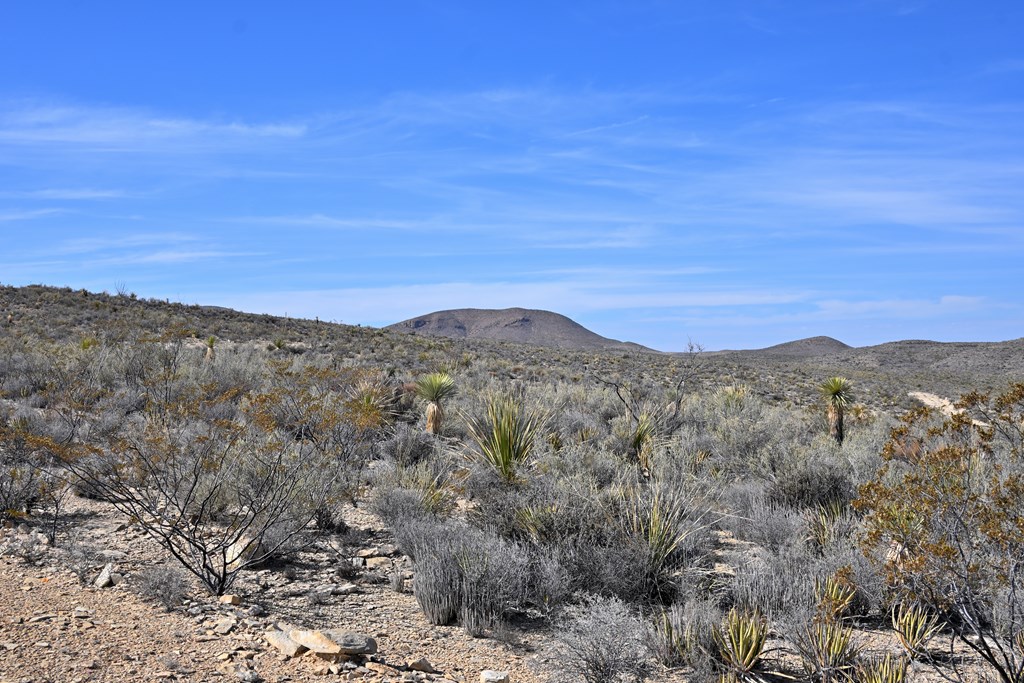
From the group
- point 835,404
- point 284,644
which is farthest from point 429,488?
point 835,404

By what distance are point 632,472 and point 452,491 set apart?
2123 mm

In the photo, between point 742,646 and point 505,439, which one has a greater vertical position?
point 505,439

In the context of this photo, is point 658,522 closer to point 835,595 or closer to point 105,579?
point 835,595

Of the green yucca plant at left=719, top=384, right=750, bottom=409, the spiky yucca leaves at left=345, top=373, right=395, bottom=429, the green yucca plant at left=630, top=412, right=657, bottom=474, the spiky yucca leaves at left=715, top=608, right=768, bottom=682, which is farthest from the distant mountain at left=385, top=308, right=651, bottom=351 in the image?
the spiky yucca leaves at left=715, top=608, right=768, bottom=682

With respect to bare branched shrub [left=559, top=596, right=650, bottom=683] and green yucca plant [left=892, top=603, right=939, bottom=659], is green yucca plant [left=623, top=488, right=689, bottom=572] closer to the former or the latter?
bare branched shrub [left=559, top=596, right=650, bottom=683]

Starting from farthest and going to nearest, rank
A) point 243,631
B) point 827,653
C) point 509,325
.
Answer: point 509,325 < point 243,631 < point 827,653

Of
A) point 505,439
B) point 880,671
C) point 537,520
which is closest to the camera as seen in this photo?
point 880,671

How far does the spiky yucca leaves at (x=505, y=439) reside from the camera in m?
8.86

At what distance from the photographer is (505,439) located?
895 centimetres

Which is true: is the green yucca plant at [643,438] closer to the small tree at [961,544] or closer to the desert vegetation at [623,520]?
the desert vegetation at [623,520]

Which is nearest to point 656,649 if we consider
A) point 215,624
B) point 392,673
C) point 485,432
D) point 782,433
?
point 392,673

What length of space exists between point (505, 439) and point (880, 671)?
516cm

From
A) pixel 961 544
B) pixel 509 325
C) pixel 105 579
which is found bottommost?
pixel 105 579

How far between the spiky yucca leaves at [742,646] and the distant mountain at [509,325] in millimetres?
85594
